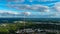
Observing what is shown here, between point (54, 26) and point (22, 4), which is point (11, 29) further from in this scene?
point (54, 26)

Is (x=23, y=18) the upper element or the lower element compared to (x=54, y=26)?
upper

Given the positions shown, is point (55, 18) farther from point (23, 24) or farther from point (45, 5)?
point (23, 24)

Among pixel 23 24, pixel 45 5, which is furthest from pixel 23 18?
pixel 45 5

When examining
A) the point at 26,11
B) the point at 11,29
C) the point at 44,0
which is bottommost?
the point at 11,29

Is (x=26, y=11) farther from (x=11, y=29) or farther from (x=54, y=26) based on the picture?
(x=54, y=26)

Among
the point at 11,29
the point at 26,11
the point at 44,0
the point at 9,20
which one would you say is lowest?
the point at 11,29

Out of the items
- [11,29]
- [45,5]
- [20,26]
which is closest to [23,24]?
[20,26]

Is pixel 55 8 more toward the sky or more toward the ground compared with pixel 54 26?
more toward the sky
